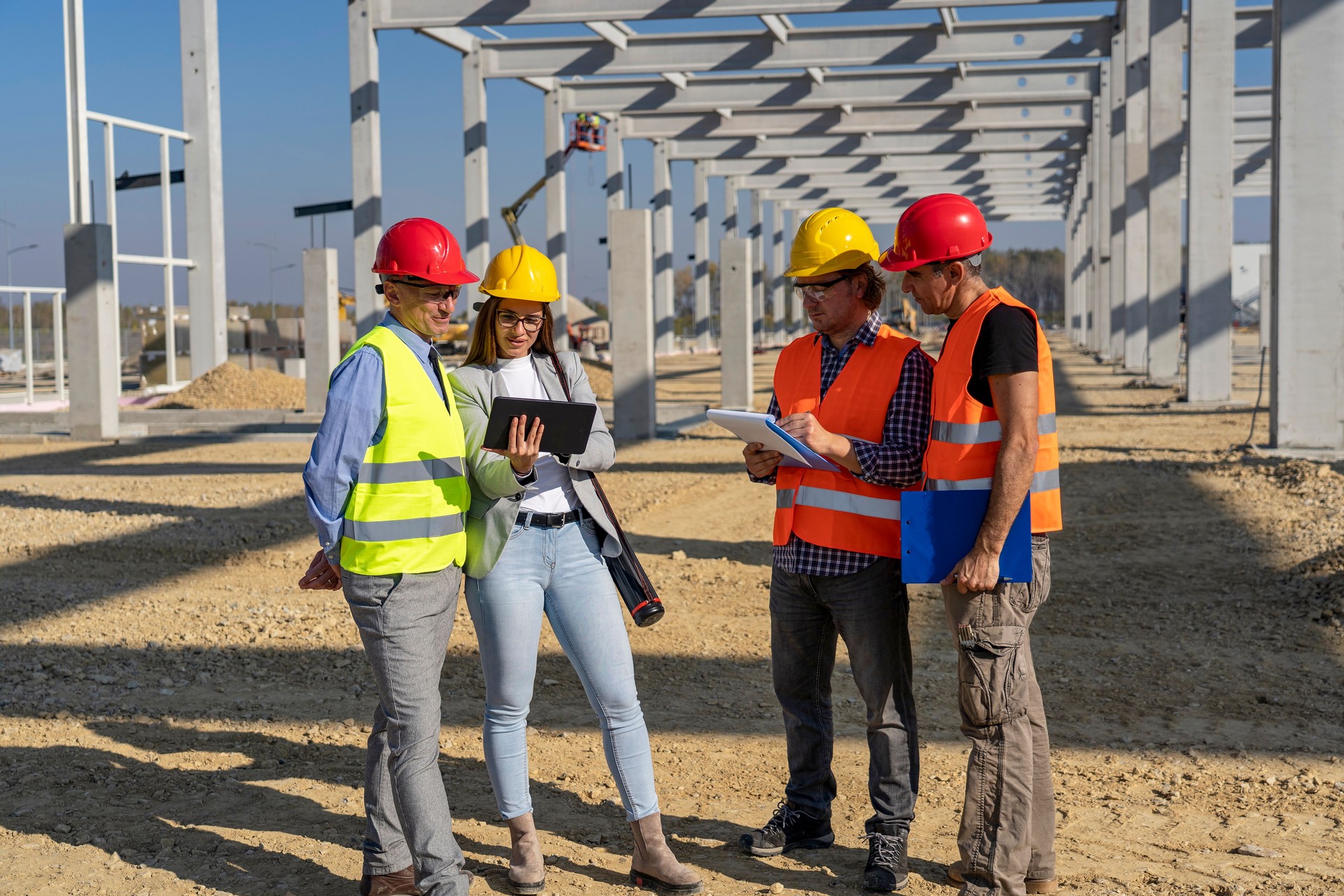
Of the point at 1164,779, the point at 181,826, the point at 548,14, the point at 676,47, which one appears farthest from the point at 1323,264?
the point at 676,47

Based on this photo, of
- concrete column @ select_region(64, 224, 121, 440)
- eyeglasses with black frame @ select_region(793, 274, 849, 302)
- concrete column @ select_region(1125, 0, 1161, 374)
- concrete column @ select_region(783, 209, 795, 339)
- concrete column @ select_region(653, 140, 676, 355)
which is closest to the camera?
eyeglasses with black frame @ select_region(793, 274, 849, 302)

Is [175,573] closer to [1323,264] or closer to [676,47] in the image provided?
[1323,264]

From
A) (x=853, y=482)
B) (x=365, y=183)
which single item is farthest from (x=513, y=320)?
(x=365, y=183)

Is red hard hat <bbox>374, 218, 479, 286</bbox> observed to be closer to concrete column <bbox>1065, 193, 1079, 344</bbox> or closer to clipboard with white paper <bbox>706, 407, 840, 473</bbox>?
clipboard with white paper <bbox>706, 407, 840, 473</bbox>

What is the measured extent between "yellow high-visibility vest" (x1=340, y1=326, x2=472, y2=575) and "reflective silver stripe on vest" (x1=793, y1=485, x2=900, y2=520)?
1.14 metres

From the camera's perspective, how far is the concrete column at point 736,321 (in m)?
19.2

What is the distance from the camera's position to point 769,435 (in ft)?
11.7

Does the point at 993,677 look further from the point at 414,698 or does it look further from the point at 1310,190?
the point at 1310,190

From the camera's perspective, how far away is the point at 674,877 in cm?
377

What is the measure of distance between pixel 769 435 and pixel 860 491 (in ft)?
1.24

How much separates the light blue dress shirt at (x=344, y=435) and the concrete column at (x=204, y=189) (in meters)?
22.7

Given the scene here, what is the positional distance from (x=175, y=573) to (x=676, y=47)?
1574 cm

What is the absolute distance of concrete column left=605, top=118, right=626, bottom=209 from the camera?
3225cm

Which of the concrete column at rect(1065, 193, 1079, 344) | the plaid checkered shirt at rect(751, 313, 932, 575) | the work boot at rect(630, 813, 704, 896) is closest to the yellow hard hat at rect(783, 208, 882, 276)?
the plaid checkered shirt at rect(751, 313, 932, 575)
